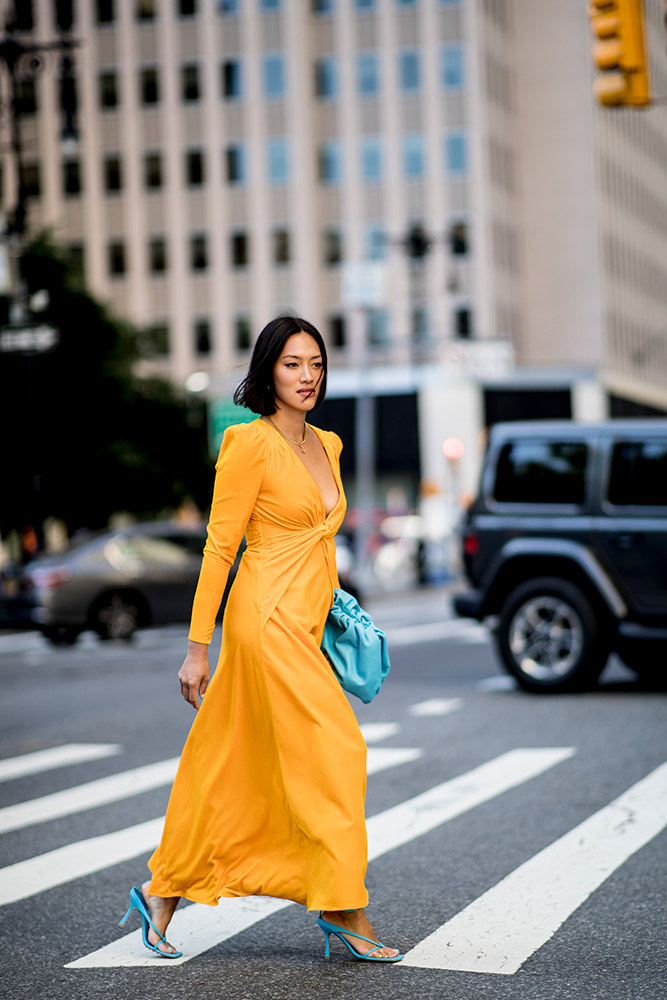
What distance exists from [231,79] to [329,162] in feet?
17.3

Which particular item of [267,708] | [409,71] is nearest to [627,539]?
[267,708]

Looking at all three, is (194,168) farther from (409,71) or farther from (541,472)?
(541,472)

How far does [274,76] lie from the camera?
62750mm

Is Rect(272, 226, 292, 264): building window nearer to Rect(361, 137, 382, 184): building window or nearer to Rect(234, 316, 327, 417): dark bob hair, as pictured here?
Rect(361, 137, 382, 184): building window

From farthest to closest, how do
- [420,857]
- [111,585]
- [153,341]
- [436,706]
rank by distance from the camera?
[153,341] → [111,585] → [436,706] → [420,857]

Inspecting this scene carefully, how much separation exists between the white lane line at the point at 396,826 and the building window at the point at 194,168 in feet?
187

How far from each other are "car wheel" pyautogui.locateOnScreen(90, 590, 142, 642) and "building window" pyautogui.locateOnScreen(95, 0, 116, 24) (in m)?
48.9

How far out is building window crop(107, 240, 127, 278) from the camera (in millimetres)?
64562

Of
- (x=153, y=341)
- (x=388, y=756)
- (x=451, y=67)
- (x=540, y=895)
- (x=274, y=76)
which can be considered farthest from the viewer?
(x=274, y=76)

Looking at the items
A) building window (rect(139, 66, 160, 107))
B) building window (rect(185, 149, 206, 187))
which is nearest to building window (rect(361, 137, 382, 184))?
building window (rect(185, 149, 206, 187))

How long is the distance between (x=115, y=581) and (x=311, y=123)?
150ft

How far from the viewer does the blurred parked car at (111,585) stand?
2030 centimetres

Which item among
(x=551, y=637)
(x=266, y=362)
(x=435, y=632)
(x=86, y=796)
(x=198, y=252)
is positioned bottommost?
(x=435, y=632)

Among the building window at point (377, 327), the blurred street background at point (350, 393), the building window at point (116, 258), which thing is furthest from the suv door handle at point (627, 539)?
the building window at point (116, 258)
